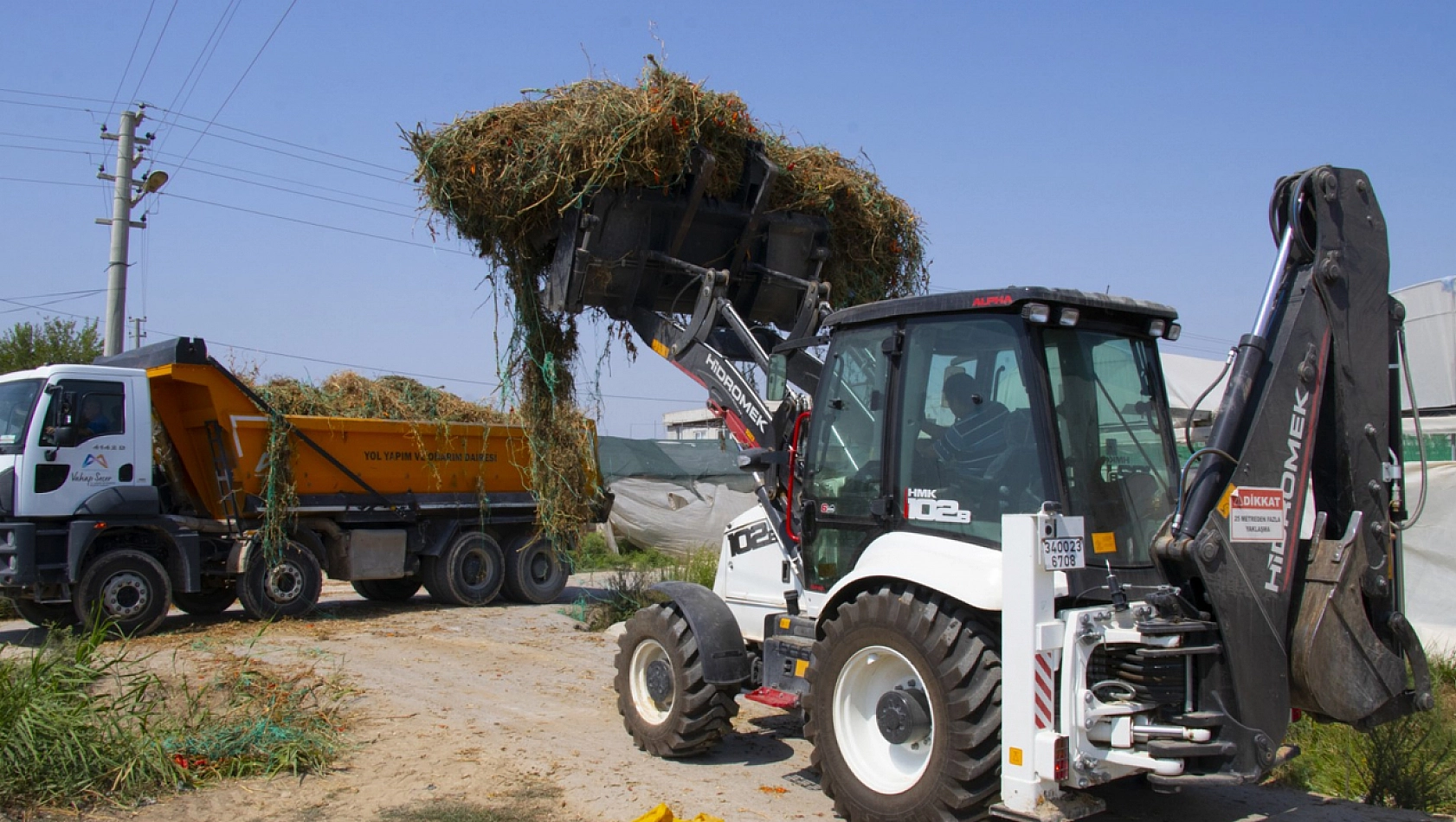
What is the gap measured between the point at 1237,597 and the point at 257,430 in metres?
9.74

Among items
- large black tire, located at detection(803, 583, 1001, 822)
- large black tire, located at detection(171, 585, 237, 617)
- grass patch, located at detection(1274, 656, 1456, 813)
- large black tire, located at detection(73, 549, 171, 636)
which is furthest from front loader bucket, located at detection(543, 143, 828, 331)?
large black tire, located at detection(171, 585, 237, 617)

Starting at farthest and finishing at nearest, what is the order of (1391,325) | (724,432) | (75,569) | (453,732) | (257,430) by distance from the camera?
(257,430) < (75,569) < (724,432) < (453,732) < (1391,325)

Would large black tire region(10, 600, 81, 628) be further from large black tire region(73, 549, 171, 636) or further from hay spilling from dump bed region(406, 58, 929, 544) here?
hay spilling from dump bed region(406, 58, 929, 544)

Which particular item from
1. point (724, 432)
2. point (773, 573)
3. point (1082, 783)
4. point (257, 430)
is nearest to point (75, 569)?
point (257, 430)

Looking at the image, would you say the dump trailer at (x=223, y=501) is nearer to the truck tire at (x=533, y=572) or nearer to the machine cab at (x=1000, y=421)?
the truck tire at (x=533, y=572)

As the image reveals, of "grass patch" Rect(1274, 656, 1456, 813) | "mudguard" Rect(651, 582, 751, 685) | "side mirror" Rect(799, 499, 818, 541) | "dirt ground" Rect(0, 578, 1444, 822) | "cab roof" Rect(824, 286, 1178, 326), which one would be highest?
"cab roof" Rect(824, 286, 1178, 326)

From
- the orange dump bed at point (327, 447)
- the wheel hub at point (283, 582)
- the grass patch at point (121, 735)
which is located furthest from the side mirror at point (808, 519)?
the wheel hub at point (283, 582)

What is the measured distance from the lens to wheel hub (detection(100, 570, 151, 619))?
33.5 ft

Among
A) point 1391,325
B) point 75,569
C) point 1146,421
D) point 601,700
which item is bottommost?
point 601,700

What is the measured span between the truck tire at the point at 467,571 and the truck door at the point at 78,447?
3.54m

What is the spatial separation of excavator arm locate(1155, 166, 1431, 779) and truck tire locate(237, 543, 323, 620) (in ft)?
30.9

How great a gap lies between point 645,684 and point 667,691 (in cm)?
34

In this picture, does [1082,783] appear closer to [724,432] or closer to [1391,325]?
[1391,325]

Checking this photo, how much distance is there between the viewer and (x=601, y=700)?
26.5 ft
